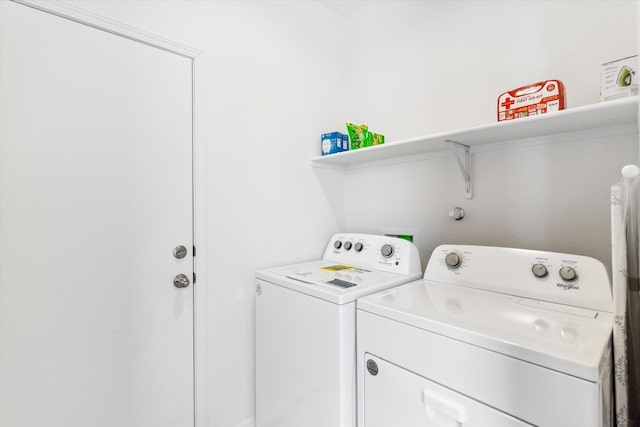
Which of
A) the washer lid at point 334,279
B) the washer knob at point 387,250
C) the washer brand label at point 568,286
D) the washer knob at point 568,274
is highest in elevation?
the washer knob at point 387,250

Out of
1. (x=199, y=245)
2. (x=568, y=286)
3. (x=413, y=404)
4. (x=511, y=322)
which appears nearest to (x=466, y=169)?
(x=568, y=286)

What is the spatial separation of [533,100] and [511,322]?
87 cm

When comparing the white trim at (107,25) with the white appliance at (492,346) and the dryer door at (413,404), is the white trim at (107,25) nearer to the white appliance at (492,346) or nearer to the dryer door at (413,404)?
the white appliance at (492,346)

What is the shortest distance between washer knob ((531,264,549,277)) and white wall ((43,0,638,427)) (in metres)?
0.28

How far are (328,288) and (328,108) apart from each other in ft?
4.46

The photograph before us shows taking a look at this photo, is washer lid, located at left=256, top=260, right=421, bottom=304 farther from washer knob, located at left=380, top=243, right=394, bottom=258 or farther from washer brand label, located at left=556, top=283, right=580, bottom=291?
washer brand label, located at left=556, top=283, right=580, bottom=291

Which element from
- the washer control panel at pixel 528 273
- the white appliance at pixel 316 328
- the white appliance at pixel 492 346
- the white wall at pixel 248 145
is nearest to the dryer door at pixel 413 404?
the white appliance at pixel 492 346

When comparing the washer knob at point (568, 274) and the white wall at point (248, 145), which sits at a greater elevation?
the white wall at point (248, 145)

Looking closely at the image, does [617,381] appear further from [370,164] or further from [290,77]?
[290,77]

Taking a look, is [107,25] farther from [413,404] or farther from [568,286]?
[568,286]

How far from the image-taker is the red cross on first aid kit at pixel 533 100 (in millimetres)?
1134

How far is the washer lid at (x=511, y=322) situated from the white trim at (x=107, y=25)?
142 cm

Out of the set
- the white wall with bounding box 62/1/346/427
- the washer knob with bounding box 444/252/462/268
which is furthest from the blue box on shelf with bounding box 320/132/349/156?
the washer knob with bounding box 444/252/462/268

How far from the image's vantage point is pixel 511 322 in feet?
2.94
